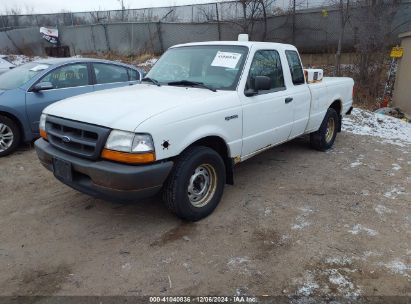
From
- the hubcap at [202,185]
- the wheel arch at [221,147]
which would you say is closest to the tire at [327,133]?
the wheel arch at [221,147]

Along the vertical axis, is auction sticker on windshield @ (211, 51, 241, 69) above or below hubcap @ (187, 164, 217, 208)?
above

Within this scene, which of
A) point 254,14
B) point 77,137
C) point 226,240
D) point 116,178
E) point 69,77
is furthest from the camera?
point 254,14

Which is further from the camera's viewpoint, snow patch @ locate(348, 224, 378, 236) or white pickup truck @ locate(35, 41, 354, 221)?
snow patch @ locate(348, 224, 378, 236)

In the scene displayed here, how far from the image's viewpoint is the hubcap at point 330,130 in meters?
6.61

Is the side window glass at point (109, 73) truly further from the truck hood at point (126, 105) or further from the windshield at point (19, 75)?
the truck hood at point (126, 105)

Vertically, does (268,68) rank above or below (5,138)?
above

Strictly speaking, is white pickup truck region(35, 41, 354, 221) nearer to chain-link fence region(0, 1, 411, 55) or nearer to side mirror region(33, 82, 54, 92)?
side mirror region(33, 82, 54, 92)

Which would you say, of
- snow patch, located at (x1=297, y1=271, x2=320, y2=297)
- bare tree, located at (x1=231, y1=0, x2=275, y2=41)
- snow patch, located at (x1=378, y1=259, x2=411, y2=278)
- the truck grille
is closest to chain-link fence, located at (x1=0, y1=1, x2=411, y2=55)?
bare tree, located at (x1=231, y1=0, x2=275, y2=41)

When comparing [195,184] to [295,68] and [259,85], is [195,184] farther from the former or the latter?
[295,68]

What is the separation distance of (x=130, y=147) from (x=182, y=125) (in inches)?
22.3

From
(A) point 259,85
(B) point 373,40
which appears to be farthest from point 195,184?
(B) point 373,40

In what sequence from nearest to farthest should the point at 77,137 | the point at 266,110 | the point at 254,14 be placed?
1. the point at 77,137
2. the point at 266,110
3. the point at 254,14

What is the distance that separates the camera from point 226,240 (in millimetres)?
3611

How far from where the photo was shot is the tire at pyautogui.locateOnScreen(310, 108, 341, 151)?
632 centimetres
